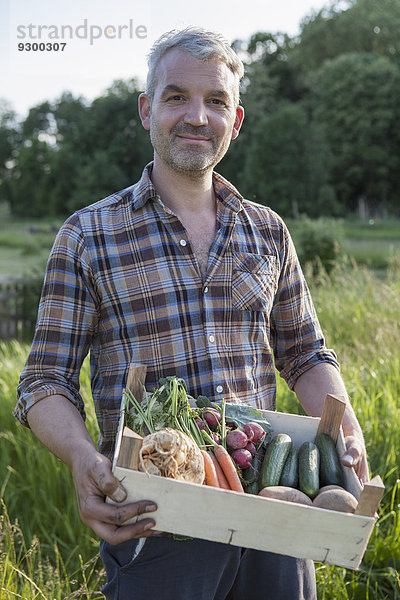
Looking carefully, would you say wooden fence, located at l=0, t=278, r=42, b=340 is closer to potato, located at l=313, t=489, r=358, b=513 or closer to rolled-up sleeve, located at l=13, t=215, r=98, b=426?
rolled-up sleeve, located at l=13, t=215, r=98, b=426

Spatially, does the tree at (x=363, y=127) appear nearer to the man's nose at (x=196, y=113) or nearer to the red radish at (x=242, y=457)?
the man's nose at (x=196, y=113)

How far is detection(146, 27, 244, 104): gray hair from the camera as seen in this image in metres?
2.12

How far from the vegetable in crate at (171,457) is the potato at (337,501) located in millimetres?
316

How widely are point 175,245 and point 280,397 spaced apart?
2450 mm

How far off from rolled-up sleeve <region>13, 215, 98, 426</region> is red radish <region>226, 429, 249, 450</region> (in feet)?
1.71

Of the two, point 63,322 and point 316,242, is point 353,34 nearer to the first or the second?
point 316,242

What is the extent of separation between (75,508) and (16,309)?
7.94m

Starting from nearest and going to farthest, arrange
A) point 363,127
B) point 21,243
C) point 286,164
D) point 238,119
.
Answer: point 238,119 < point 286,164 < point 21,243 < point 363,127

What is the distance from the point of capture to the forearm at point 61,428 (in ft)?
5.73

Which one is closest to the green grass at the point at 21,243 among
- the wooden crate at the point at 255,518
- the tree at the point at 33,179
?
the tree at the point at 33,179

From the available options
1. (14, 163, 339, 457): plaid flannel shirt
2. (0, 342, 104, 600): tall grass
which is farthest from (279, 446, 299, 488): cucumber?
(0, 342, 104, 600): tall grass

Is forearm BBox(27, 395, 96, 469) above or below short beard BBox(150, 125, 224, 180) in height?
below

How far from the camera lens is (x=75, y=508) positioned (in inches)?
151

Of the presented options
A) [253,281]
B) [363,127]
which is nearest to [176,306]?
[253,281]
